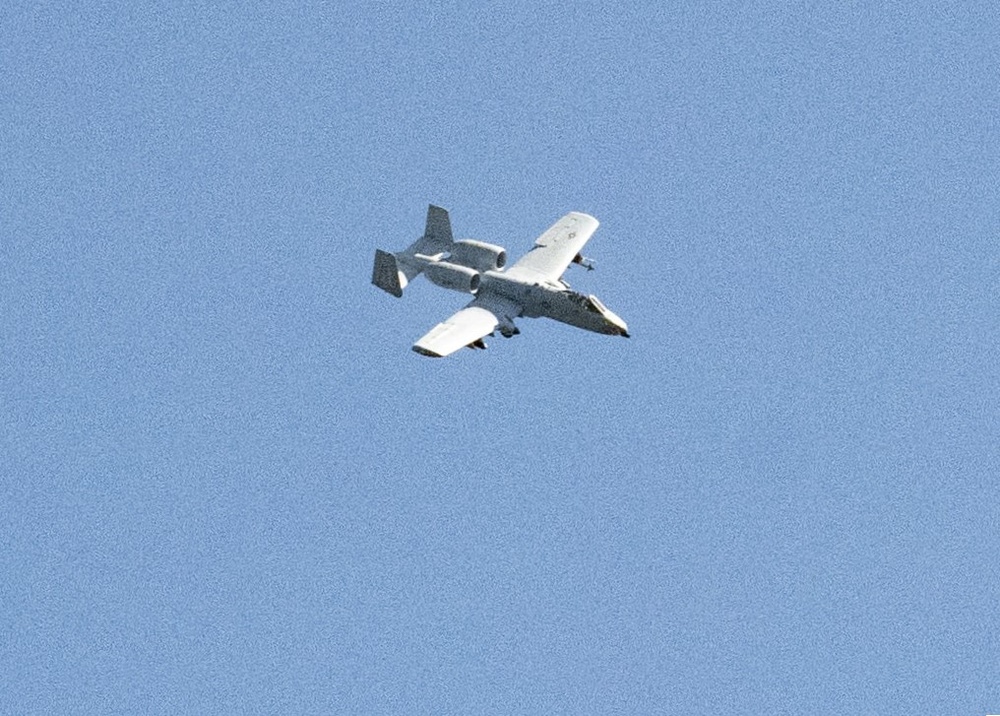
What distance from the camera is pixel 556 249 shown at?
83.3m

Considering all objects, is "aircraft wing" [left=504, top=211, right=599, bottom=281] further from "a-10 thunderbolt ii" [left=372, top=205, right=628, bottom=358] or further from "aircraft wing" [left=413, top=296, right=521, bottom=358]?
"aircraft wing" [left=413, top=296, right=521, bottom=358]

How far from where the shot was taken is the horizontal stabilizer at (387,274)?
8006 centimetres

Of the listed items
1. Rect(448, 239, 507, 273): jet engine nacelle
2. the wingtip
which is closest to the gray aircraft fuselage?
Rect(448, 239, 507, 273): jet engine nacelle

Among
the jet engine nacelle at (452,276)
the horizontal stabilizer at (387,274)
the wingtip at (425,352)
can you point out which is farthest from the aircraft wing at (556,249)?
the wingtip at (425,352)

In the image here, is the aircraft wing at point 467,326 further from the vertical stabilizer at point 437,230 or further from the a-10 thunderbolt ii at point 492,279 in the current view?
the vertical stabilizer at point 437,230

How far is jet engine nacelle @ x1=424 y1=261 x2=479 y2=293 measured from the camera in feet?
263

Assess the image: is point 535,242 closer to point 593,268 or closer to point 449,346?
point 593,268

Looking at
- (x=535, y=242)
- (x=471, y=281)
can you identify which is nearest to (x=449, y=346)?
(x=471, y=281)

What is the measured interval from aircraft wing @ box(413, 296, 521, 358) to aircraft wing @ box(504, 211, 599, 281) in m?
2.02

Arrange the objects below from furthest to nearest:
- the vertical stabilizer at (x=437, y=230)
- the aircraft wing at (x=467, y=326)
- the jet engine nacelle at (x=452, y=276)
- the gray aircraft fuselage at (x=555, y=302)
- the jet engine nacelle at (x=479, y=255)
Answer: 1. the vertical stabilizer at (x=437, y=230)
2. the jet engine nacelle at (x=479, y=255)
3. the jet engine nacelle at (x=452, y=276)
4. the gray aircraft fuselage at (x=555, y=302)
5. the aircraft wing at (x=467, y=326)

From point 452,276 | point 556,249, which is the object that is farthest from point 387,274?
point 556,249

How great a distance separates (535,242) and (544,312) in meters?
6.78

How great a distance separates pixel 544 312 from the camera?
78.6 m

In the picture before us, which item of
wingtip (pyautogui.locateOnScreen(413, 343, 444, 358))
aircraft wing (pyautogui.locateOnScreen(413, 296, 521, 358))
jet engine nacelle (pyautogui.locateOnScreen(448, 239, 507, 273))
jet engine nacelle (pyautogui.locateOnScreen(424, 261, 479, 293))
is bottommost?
wingtip (pyautogui.locateOnScreen(413, 343, 444, 358))
